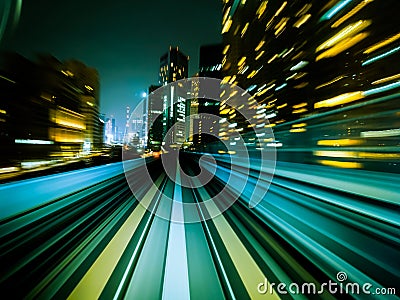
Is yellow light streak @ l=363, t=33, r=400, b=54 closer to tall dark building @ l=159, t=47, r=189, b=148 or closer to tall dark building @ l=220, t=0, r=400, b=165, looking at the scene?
tall dark building @ l=220, t=0, r=400, b=165

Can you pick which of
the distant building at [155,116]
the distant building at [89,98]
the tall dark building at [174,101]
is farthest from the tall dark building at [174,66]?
the distant building at [89,98]

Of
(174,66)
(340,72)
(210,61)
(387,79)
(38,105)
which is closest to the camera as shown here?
(387,79)

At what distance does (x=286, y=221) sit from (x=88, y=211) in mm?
4309

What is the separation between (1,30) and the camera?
13.3 feet

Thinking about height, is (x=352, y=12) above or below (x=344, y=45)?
above

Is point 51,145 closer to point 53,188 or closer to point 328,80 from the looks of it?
point 53,188

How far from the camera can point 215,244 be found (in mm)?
3789

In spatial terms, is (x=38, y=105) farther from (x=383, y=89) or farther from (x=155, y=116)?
(x=155, y=116)

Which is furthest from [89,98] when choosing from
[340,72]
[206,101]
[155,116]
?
[155,116]

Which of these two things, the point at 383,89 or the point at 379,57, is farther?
the point at 379,57

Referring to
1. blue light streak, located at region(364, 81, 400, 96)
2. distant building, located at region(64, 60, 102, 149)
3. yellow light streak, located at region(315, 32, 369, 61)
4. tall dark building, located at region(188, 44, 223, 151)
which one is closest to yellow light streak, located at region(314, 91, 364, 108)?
blue light streak, located at region(364, 81, 400, 96)

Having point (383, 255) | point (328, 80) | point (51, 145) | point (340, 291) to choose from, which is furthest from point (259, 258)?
point (51, 145)

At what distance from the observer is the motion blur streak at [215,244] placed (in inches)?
95.6

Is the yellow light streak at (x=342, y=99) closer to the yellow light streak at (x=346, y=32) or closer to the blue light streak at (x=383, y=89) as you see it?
the blue light streak at (x=383, y=89)
